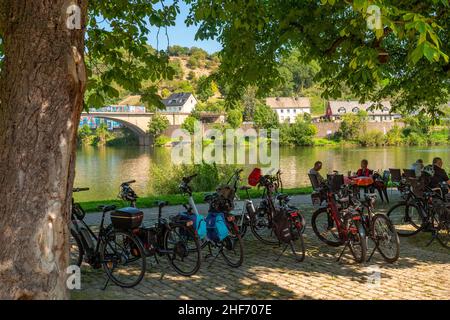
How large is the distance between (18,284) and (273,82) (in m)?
7.88

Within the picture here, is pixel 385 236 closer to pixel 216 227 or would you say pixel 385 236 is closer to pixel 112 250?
pixel 216 227

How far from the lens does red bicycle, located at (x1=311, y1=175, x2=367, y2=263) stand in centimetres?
706

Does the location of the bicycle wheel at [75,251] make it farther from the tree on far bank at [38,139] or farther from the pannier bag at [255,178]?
the pannier bag at [255,178]

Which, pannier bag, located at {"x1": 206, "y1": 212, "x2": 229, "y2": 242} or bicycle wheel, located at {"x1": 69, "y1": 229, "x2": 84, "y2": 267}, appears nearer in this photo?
bicycle wheel, located at {"x1": 69, "y1": 229, "x2": 84, "y2": 267}

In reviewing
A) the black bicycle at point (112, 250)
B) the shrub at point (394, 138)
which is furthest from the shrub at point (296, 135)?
the black bicycle at point (112, 250)

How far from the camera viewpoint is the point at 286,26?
9109 millimetres

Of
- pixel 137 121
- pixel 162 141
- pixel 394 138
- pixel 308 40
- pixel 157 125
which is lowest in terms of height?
pixel 162 141

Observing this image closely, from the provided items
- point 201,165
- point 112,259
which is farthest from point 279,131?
point 112,259

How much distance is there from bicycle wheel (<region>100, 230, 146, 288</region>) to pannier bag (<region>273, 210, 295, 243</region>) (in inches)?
88.3

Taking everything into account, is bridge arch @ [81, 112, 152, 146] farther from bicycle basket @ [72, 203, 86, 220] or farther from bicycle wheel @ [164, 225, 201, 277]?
bicycle wheel @ [164, 225, 201, 277]

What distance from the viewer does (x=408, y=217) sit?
29.2ft

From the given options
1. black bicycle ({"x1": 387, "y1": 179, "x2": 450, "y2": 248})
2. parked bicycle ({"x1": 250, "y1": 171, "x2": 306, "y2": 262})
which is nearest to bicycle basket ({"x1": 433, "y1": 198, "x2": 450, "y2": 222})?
black bicycle ({"x1": 387, "y1": 179, "x2": 450, "y2": 248})

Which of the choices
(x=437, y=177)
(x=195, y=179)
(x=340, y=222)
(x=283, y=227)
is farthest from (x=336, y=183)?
(x=195, y=179)

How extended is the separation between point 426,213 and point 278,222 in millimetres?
2763
